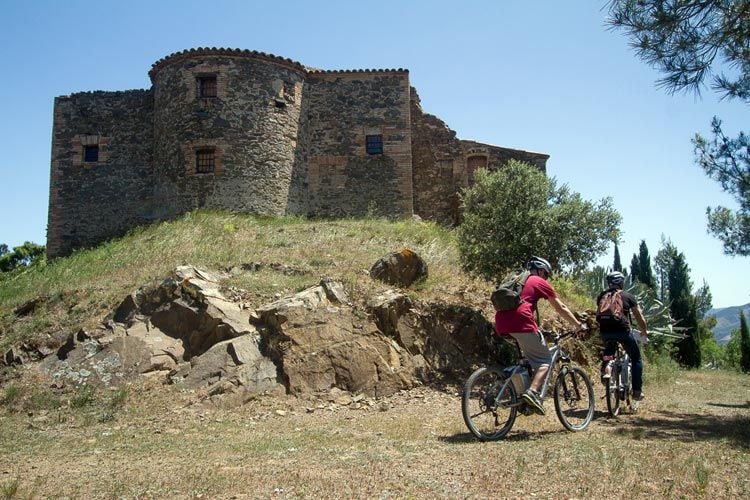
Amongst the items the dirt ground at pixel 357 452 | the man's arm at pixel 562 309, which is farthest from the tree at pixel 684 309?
the man's arm at pixel 562 309

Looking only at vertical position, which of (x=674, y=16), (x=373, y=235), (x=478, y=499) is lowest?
(x=478, y=499)

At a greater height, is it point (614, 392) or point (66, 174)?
point (66, 174)

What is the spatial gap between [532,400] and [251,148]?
1479 centimetres

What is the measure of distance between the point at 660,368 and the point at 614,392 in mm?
6881

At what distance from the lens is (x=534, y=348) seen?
6809 mm

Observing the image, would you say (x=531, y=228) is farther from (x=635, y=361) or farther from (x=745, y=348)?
(x=745, y=348)

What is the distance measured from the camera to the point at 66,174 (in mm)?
21062

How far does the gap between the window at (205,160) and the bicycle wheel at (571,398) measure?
14.4 m

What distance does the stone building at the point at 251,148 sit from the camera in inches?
765

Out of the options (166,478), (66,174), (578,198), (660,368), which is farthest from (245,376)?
(66,174)

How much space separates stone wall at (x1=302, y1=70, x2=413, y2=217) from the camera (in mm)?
20906

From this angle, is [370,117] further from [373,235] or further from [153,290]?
[153,290]

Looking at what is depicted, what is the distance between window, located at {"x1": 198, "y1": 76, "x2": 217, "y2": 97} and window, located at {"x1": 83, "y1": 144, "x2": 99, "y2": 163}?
14.8 ft

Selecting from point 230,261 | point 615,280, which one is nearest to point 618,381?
point 615,280
